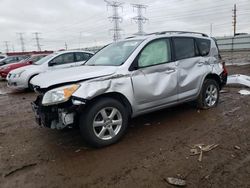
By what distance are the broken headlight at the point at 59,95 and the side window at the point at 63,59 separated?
6.72 meters

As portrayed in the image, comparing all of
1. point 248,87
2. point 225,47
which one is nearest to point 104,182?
point 248,87

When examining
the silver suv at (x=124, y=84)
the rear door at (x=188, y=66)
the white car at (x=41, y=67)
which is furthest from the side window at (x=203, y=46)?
the white car at (x=41, y=67)

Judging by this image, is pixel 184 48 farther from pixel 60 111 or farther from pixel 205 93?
pixel 60 111

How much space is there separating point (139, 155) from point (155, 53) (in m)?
1.98

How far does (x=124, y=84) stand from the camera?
3.95 meters

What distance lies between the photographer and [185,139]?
4.02m

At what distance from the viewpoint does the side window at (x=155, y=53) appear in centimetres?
432

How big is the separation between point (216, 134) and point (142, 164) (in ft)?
5.40

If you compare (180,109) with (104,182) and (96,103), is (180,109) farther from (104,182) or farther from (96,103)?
(104,182)

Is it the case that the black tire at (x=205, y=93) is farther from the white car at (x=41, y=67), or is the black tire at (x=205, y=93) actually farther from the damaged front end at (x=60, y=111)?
the white car at (x=41, y=67)

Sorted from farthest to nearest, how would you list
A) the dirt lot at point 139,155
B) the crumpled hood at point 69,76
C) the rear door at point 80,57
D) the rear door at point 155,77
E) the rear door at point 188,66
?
the rear door at point 80,57 → the rear door at point 188,66 → the rear door at point 155,77 → the crumpled hood at point 69,76 → the dirt lot at point 139,155

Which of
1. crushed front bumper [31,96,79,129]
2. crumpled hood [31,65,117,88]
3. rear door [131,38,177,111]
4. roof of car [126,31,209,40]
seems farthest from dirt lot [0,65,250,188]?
roof of car [126,31,209,40]

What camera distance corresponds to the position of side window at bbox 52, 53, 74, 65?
10064 mm

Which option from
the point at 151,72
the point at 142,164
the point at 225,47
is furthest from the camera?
the point at 225,47
